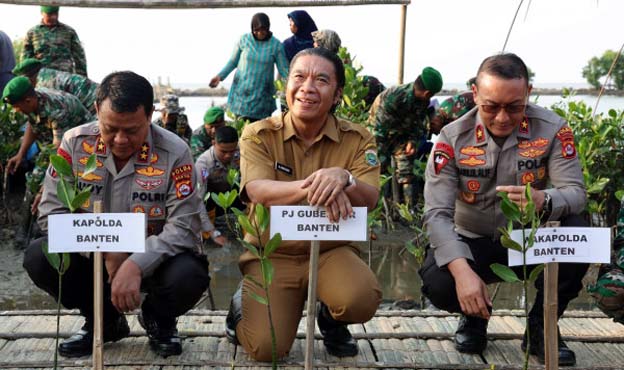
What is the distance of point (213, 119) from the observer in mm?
7180

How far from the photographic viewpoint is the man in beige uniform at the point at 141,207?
3184 millimetres

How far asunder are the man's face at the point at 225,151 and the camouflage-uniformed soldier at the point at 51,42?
1962 millimetres

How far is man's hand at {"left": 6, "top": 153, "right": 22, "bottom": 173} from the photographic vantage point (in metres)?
6.76

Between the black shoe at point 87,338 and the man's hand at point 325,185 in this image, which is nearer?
the man's hand at point 325,185

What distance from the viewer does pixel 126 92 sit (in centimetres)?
310

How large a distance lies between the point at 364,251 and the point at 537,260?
4.13 m

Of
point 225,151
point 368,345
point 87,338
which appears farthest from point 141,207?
point 225,151

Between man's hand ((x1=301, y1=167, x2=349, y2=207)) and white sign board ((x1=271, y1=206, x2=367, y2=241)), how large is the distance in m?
0.04

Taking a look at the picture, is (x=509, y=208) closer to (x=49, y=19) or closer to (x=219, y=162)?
(x=219, y=162)

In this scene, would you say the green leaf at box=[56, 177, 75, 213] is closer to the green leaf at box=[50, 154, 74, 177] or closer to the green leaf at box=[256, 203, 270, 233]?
the green leaf at box=[50, 154, 74, 177]

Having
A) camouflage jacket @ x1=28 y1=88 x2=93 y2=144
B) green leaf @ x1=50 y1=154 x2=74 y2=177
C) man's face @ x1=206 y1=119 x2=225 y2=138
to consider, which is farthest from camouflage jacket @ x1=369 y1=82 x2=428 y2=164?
green leaf @ x1=50 y1=154 x2=74 y2=177

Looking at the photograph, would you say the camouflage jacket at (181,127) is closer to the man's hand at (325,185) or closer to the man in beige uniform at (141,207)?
the man in beige uniform at (141,207)

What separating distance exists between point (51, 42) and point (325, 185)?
17.3 feet

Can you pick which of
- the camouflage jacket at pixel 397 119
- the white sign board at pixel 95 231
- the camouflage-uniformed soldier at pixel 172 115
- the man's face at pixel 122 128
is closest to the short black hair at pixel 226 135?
the camouflage jacket at pixel 397 119
